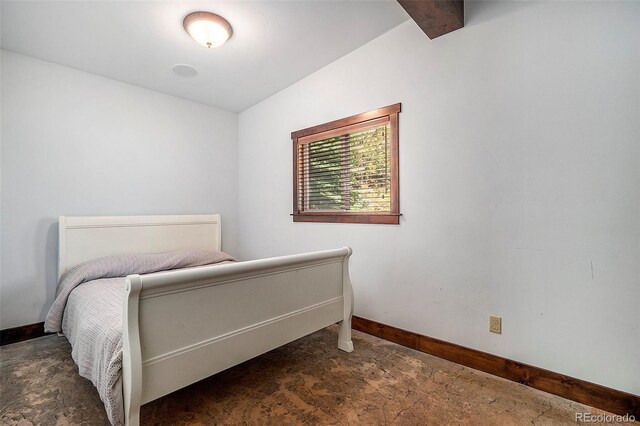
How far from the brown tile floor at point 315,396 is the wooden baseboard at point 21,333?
1.42 feet

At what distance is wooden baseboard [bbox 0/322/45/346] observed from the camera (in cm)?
253

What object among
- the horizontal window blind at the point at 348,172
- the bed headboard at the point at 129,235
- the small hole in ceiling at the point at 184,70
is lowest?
the bed headboard at the point at 129,235

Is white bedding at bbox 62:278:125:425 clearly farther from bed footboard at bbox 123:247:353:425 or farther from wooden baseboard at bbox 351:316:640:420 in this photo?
wooden baseboard at bbox 351:316:640:420

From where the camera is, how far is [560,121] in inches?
68.6

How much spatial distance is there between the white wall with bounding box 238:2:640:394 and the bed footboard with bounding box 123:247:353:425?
0.79m

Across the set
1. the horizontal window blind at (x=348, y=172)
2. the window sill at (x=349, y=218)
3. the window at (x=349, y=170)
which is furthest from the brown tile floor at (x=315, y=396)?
the horizontal window blind at (x=348, y=172)

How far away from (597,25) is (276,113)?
281 centimetres

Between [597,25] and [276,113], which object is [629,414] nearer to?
[597,25]

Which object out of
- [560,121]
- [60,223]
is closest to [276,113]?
[60,223]

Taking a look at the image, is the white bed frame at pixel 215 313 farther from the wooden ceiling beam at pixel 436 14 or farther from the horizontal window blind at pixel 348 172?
the wooden ceiling beam at pixel 436 14

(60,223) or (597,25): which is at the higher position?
(597,25)

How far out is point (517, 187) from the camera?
1886 millimetres

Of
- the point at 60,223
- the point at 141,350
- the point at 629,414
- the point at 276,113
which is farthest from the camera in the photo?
the point at 276,113

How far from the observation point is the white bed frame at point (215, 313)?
4.30 feet
